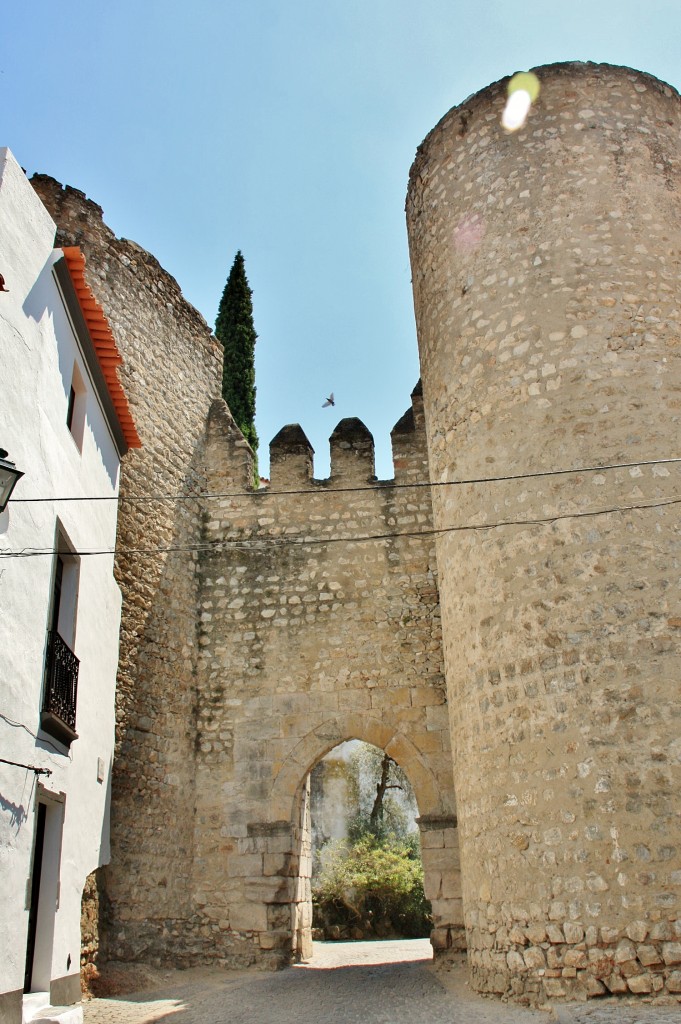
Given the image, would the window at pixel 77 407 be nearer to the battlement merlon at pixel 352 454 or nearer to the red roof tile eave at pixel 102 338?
the red roof tile eave at pixel 102 338

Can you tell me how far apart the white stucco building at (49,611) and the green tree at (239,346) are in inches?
246

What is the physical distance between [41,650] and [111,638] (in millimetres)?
2262

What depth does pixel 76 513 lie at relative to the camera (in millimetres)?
7020

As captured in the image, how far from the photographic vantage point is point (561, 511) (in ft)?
21.1

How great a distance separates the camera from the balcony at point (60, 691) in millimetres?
5891

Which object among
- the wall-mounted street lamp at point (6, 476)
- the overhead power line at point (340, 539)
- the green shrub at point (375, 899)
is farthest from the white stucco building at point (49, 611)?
the green shrub at point (375, 899)

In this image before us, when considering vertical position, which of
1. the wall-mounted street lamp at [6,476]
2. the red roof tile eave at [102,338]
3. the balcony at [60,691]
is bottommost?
the balcony at [60,691]

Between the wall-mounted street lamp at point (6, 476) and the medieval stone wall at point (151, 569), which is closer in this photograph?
the wall-mounted street lamp at point (6, 476)

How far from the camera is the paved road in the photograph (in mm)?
5359

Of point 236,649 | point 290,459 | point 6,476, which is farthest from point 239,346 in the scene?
point 6,476

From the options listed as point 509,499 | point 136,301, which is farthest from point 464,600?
point 136,301

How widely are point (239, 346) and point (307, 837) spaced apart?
8827mm

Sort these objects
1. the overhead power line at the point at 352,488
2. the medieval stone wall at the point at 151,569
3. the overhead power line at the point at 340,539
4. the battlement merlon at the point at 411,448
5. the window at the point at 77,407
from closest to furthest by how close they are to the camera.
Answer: the overhead power line at the point at 340,539 → the overhead power line at the point at 352,488 → the window at the point at 77,407 → the medieval stone wall at the point at 151,569 → the battlement merlon at the point at 411,448

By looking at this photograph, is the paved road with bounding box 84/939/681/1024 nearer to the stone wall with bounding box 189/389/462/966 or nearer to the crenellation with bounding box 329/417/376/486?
the stone wall with bounding box 189/389/462/966
